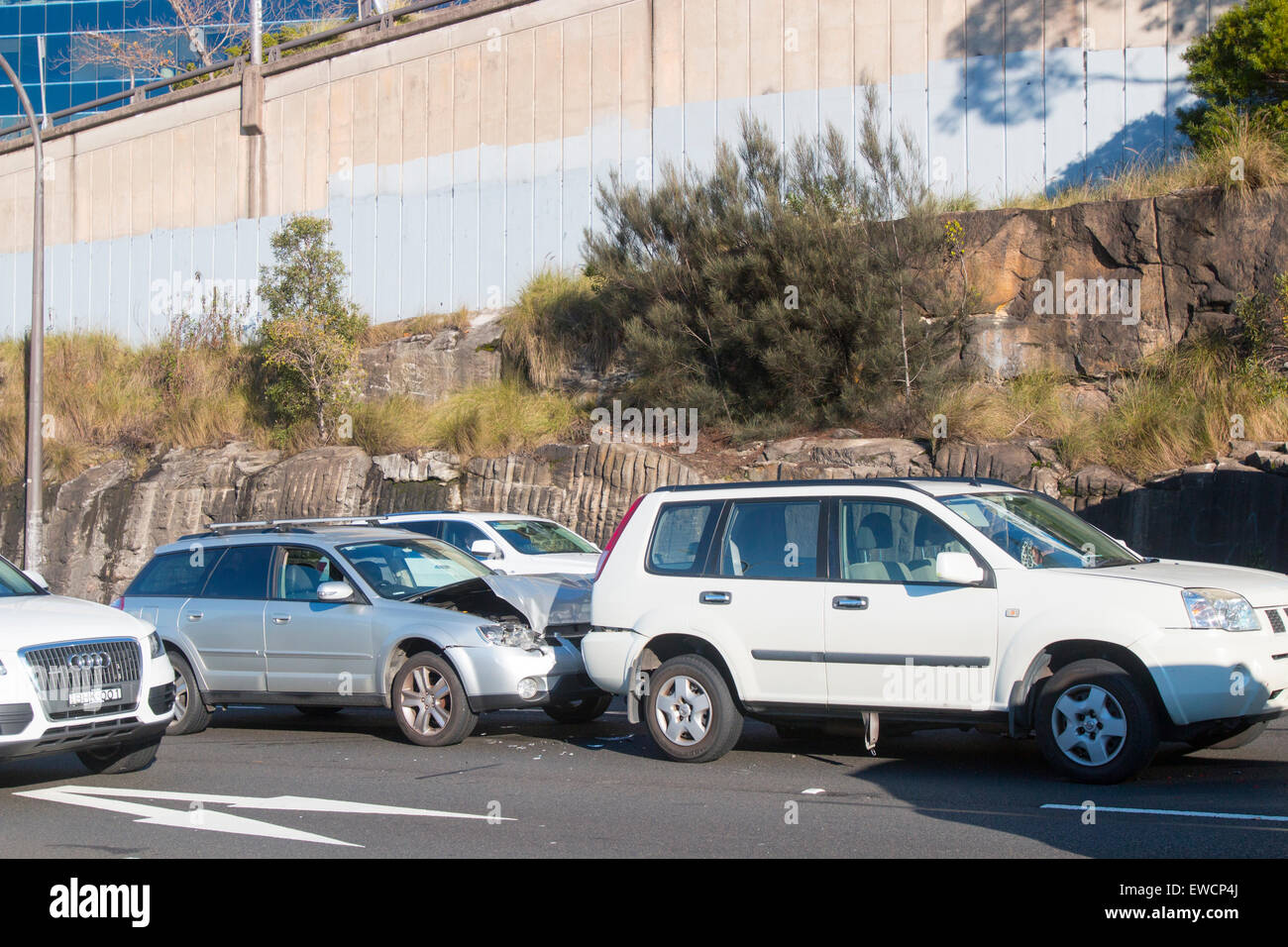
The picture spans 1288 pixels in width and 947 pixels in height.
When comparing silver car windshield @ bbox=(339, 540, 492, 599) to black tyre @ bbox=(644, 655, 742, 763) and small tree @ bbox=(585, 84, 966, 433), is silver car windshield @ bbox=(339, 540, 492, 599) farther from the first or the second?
small tree @ bbox=(585, 84, 966, 433)

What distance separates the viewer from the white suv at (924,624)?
727 centimetres

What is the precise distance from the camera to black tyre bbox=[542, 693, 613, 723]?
428 inches

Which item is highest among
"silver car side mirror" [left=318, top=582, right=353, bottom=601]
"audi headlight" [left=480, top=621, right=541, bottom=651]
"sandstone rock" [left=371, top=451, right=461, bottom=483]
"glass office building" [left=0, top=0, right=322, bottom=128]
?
"glass office building" [left=0, top=0, right=322, bottom=128]

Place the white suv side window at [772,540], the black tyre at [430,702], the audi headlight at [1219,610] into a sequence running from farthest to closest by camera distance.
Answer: the black tyre at [430,702] → the white suv side window at [772,540] → the audi headlight at [1219,610]

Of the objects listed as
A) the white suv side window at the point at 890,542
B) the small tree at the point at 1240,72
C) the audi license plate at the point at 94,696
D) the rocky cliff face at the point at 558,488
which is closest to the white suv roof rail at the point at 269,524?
the audi license plate at the point at 94,696

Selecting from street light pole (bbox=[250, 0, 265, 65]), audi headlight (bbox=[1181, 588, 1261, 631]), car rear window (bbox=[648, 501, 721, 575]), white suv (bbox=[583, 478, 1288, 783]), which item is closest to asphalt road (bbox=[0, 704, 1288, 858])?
white suv (bbox=[583, 478, 1288, 783])

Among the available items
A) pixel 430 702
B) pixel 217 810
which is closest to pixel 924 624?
pixel 430 702

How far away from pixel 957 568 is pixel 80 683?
523 cm

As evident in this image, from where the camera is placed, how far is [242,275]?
27.5 metres

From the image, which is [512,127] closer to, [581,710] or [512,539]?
[512,539]

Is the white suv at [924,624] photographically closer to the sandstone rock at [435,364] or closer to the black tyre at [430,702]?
the black tyre at [430,702]

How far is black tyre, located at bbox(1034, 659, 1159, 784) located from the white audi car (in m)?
5.49

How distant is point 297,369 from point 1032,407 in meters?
12.7
